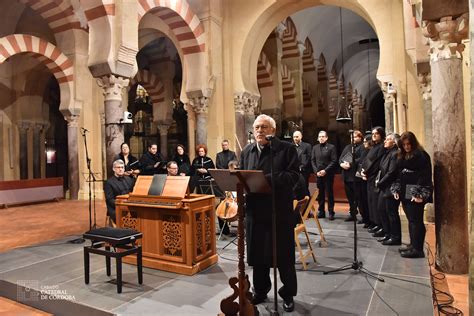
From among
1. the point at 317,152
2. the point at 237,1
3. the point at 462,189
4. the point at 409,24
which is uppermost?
the point at 237,1

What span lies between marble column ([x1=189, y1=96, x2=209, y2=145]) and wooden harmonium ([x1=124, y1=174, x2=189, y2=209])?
4951 mm

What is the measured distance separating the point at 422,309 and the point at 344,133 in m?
15.5

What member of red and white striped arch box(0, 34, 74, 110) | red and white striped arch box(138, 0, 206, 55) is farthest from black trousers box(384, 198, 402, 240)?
red and white striped arch box(0, 34, 74, 110)

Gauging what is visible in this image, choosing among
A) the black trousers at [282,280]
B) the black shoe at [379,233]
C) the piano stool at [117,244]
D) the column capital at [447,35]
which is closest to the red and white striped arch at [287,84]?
the black shoe at [379,233]

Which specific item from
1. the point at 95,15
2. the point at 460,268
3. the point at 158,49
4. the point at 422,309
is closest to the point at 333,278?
the point at 422,309

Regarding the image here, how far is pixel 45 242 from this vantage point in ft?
18.5

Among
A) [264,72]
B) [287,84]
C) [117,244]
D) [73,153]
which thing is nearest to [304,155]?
[117,244]

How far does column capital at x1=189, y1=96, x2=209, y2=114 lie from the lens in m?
9.20

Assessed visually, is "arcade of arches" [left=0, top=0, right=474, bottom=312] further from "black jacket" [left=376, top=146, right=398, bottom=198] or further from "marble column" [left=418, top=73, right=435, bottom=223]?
"black jacket" [left=376, top=146, right=398, bottom=198]

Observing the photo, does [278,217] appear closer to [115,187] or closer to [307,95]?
[115,187]

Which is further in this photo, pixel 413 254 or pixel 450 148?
pixel 413 254

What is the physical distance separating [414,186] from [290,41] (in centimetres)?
938

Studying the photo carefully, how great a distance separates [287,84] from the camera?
1284cm

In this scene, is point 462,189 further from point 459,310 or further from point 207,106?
point 207,106
